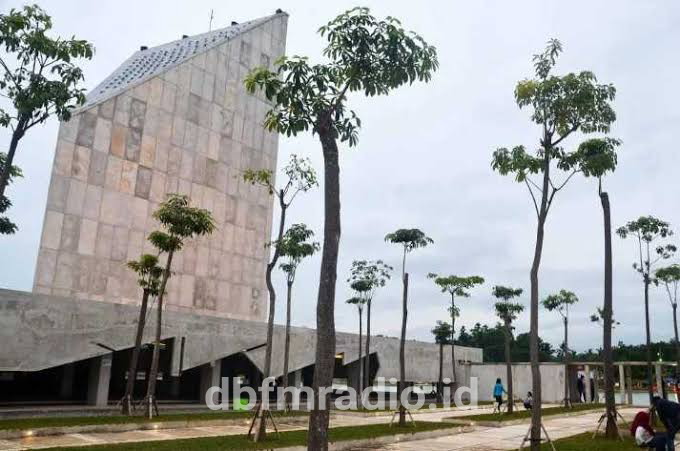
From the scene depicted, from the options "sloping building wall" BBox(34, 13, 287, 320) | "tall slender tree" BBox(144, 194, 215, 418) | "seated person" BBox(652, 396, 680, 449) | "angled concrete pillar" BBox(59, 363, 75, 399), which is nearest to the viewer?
"seated person" BBox(652, 396, 680, 449)

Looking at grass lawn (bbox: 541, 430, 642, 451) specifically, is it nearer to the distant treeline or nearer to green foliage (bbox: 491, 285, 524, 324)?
green foliage (bbox: 491, 285, 524, 324)

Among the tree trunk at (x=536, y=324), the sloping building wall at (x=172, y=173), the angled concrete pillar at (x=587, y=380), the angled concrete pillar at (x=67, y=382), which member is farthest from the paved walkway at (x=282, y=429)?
the angled concrete pillar at (x=587, y=380)

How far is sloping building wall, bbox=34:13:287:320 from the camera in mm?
34031

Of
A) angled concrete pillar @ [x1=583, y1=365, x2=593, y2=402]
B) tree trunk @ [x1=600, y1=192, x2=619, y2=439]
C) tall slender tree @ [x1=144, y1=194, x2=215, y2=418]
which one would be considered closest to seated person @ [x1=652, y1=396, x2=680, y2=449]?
tree trunk @ [x1=600, y1=192, x2=619, y2=439]

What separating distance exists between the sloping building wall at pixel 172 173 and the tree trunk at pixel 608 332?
26.8 m

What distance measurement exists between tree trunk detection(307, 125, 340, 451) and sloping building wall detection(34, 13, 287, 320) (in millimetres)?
27754

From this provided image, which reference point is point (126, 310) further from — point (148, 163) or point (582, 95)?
point (582, 95)

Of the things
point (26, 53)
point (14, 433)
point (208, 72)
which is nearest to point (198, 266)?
point (208, 72)

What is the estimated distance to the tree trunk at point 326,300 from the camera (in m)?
9.13

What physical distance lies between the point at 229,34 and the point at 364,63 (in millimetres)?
38260

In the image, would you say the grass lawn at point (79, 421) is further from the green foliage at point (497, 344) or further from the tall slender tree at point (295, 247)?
the green foliage at point (497, 344)

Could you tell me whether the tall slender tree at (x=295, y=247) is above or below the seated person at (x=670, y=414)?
above

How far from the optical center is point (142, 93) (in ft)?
124

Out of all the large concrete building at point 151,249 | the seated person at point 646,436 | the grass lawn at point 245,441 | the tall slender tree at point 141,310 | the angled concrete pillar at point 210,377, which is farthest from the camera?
the angled concrete pillar at point 210,377
